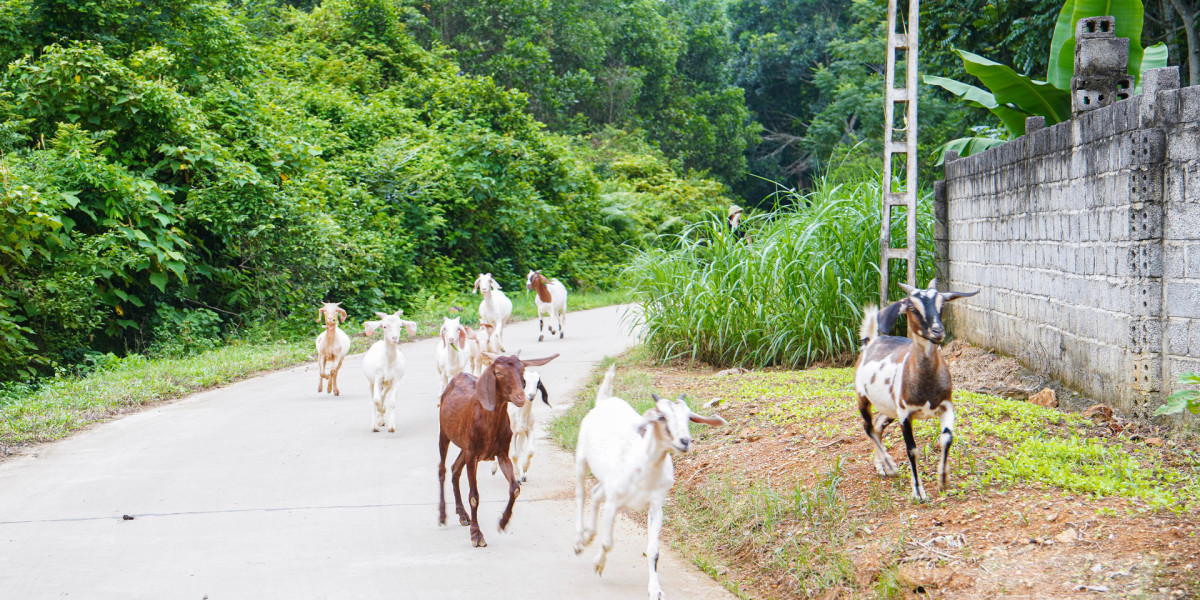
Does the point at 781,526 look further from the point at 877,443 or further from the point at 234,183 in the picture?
the point at 234,183

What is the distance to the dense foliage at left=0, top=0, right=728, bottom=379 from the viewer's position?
13500mm

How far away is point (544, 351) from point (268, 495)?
8152 mm

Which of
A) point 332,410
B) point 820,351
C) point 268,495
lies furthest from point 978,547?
point 332,410

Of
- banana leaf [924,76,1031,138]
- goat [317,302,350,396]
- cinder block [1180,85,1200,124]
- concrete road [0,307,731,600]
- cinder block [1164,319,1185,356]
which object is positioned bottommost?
concrete road [0,307,731,600]

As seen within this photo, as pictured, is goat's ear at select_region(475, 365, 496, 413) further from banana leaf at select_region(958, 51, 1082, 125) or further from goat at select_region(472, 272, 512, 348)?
goat at select_region(472, 272, 512, 348)

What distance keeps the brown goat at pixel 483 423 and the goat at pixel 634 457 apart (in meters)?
0.54

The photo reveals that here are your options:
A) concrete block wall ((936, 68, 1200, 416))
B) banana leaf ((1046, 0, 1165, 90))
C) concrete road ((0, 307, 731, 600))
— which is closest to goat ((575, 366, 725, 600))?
concrete road ((0, 307, 731, 600))

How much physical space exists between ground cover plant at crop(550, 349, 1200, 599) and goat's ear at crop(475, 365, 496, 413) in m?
1.53

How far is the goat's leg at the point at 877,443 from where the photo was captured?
6.54 m

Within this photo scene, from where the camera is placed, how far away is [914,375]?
19.5 feet

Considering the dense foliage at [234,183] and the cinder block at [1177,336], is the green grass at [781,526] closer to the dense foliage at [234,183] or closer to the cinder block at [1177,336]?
the cinder block at [1177,336]

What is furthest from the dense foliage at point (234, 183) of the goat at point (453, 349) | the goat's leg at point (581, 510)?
the goat's leg at point (581, 510)

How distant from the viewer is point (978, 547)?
17.3 feet

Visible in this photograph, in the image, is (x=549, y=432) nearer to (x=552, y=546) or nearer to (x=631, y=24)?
(x=552, y=546)
